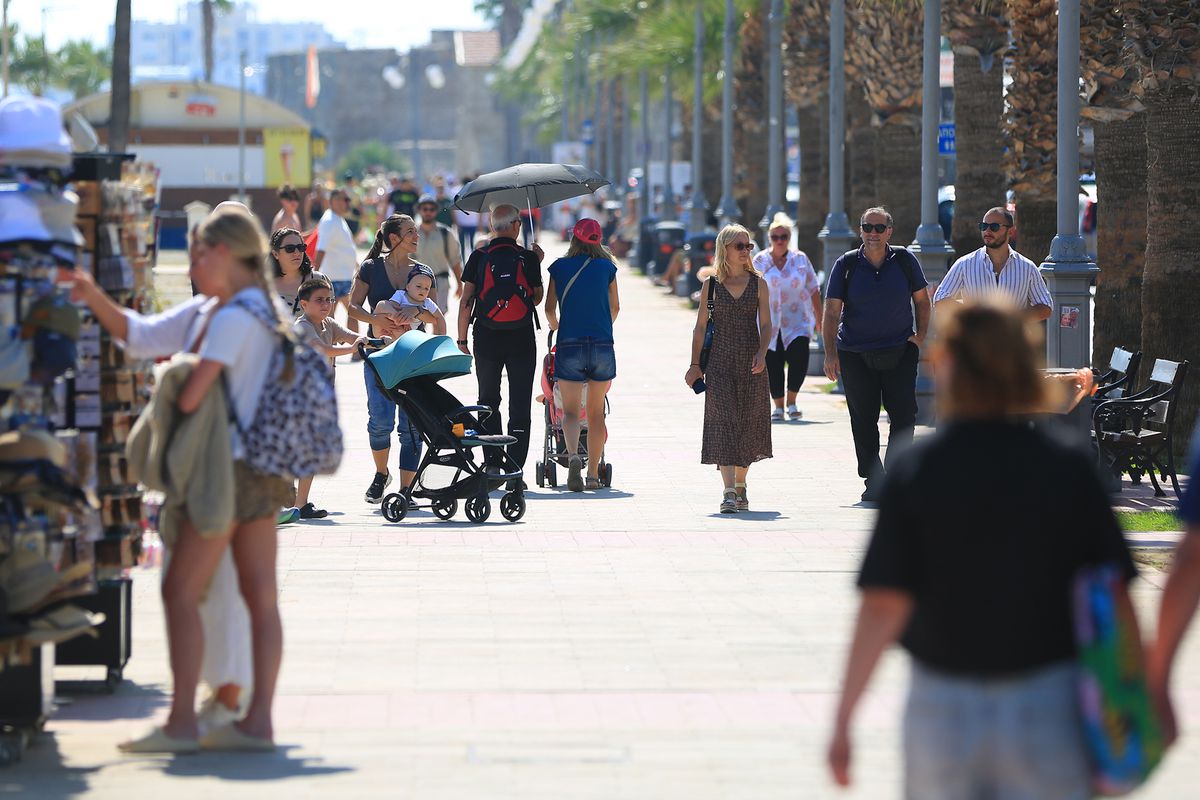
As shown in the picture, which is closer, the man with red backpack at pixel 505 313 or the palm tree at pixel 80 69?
the man with red backpack at pixel 505 313

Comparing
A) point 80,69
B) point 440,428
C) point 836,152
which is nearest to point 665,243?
point 836,152

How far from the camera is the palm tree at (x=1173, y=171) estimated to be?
13141mm

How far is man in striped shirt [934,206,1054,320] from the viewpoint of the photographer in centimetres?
1177

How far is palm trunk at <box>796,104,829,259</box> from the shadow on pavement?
23.7m

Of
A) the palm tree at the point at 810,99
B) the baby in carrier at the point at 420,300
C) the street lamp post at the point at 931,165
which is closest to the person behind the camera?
the baby in carrier at the point at 420,300

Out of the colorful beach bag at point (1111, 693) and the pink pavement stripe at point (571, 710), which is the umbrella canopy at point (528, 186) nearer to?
the pink pavement stripe at point (571, 710)

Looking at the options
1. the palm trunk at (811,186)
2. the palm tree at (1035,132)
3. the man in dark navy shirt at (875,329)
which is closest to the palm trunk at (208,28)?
the palm trunk at (811,186)

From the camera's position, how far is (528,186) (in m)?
14.6

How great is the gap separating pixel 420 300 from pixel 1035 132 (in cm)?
708

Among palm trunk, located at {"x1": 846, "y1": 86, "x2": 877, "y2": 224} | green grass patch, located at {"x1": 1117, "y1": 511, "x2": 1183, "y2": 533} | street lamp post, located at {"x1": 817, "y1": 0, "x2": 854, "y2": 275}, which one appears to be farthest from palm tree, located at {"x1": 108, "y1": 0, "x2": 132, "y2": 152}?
green grass patch, located at {"x1": 1117, "y1": 511, "x2": 1183, "y2": 533}

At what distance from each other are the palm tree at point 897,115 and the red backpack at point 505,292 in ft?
35.3

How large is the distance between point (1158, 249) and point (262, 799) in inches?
354

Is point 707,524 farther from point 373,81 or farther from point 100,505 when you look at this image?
point 373,81

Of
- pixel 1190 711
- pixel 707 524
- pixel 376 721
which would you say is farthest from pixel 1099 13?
pixel 376 721
